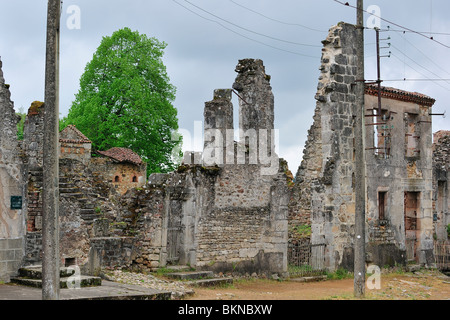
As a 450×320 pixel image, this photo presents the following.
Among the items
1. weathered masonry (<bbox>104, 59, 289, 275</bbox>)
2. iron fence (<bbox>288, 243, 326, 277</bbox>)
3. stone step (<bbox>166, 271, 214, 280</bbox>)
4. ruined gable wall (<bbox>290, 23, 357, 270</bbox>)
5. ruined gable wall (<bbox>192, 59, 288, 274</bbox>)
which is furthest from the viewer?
ruined gable wall (<bbox>290, 23, 357, 270</bbox>)

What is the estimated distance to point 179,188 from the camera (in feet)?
59.7

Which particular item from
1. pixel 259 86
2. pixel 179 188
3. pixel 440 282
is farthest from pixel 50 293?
pixel 440 282

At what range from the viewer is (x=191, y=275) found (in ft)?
57.3

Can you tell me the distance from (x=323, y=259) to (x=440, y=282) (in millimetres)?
4333

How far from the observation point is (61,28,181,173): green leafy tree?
3784 cm

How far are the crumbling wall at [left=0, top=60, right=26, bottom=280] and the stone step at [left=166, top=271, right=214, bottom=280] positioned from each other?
461cm

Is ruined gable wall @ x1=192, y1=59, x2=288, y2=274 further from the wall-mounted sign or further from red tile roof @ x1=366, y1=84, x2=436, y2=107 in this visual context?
the wall-mounted sign

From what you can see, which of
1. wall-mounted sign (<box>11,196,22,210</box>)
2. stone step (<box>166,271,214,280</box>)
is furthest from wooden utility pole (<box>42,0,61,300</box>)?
stone step (<box>166,271,214,280</box>)

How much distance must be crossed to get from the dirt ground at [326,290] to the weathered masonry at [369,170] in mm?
1680

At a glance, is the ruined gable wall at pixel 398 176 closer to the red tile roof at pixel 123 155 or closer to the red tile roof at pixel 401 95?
the red tile roof at pixel 401 95

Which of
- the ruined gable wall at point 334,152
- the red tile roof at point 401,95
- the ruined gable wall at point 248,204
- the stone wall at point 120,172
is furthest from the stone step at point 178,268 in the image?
the stone wall at point 120,172

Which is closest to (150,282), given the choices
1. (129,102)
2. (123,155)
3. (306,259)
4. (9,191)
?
(9,191)

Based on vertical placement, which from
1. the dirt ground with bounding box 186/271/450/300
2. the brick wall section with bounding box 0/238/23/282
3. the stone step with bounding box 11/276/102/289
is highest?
the brick wall section with bounding box 0/238/23/282

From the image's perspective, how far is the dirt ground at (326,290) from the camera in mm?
15445
